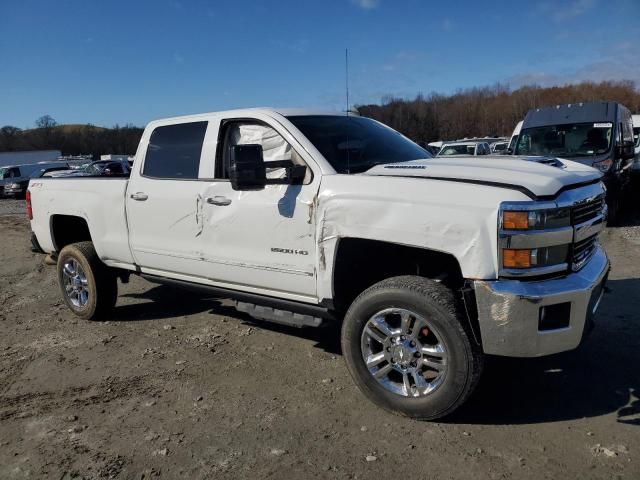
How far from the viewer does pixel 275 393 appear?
3.89m

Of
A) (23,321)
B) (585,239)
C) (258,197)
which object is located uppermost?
(258,197)

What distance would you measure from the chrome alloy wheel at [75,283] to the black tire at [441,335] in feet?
11.4

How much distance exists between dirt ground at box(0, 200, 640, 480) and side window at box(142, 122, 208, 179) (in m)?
1.59

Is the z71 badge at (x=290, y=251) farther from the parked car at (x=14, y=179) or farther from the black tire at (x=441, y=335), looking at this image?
the parked car at (x=14, y=179)

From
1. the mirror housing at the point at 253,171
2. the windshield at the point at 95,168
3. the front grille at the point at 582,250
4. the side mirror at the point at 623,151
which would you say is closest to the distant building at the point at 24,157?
the windshield at the point at 95,168

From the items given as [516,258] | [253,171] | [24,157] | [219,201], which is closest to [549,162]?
[516,258]

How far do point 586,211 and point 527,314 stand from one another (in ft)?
2.94

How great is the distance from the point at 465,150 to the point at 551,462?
22.8m

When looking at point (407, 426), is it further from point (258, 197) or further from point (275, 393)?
point (258, 197)

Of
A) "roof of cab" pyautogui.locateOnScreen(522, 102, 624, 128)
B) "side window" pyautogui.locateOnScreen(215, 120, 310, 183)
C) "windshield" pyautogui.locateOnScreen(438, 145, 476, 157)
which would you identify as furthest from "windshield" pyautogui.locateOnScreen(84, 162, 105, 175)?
"side window" pyautogui.locateOnScreen(215, 120, 310, 183)

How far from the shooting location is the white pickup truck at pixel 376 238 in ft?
9.82

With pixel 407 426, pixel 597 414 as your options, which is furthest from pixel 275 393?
pixel 597 414

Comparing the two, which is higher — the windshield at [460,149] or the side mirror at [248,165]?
the side mirror at [248,165]

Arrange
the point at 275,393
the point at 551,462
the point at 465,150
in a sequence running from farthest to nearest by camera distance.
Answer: the point at 465,150 → the point at 275,393 → the point at 551,462
